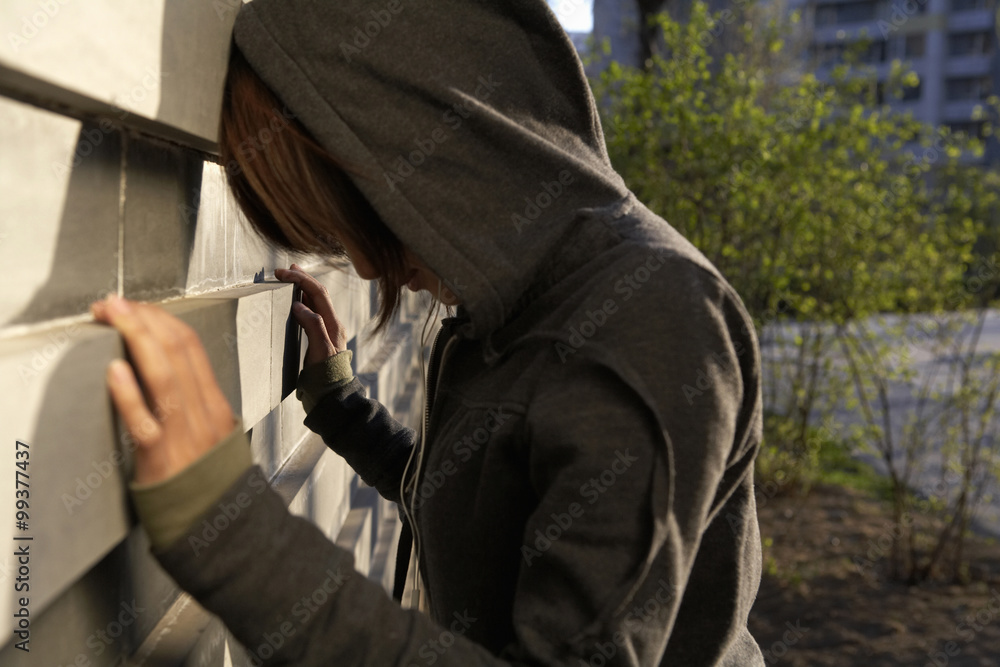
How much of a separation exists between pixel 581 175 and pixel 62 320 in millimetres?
Answer: 674

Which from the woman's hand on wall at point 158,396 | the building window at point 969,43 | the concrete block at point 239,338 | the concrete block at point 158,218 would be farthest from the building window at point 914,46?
the woman's hand on wall at point 158,396

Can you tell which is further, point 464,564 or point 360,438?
point 360,438

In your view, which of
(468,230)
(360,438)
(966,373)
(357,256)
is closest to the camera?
(468,230)

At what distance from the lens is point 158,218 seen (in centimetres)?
115

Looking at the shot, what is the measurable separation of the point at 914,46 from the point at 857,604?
147 feet

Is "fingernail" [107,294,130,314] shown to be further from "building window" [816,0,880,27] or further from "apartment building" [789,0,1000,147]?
"building window" [816,0,880,27]

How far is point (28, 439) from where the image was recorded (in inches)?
28.5

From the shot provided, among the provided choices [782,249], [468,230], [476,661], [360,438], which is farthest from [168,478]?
[782,249]

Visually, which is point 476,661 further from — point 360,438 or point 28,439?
point 360,438

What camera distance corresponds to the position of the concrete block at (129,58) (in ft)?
2.36

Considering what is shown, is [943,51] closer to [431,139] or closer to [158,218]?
[431,139]

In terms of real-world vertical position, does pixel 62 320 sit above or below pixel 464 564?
above

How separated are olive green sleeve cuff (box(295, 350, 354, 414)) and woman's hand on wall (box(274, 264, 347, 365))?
0.6 inches

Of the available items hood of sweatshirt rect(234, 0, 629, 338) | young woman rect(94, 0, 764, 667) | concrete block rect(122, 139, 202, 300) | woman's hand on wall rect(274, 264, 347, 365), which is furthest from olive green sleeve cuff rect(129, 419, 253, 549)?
woman's hand on wall rect(274, 264, 347, 365)
